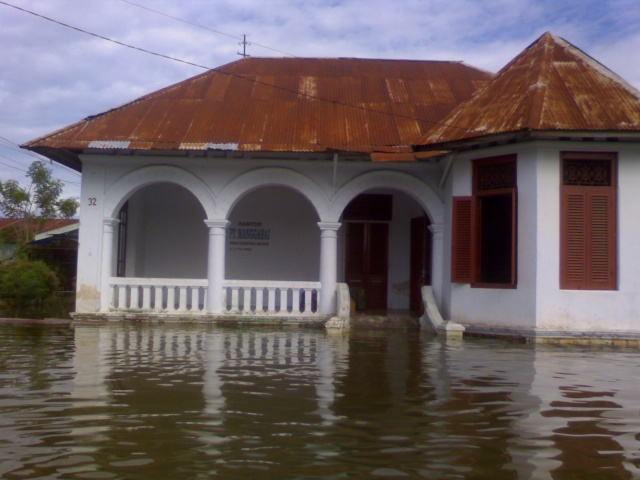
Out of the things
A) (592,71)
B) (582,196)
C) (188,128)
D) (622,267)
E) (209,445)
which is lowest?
(209,445)

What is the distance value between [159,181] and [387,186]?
15.1 feet

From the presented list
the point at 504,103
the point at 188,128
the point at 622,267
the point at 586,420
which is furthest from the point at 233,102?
the point at 586,420

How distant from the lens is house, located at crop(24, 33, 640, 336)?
11453 millimetres

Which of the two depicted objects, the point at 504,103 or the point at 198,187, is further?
the point at 198,187

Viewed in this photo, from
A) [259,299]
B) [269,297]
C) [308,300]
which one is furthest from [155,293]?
[308,300]

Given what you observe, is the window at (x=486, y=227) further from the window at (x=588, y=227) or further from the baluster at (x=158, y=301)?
the baluster at (x=158, y=301)

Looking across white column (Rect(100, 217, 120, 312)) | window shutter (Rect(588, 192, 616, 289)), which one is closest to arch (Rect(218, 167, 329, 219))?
white column (Rect(100, 217, 120, 312))

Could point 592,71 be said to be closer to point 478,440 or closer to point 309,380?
point 309,380

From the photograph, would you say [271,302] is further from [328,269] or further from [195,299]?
[195,299]

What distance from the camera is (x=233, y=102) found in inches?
601

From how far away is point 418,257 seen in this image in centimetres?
1581

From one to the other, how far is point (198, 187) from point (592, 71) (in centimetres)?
795

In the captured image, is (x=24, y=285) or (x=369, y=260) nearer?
(x=369, y=260)

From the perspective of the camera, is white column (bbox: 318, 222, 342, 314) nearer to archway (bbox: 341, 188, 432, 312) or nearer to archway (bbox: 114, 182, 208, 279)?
archway (bbox: 341, 188, 432, 312)
